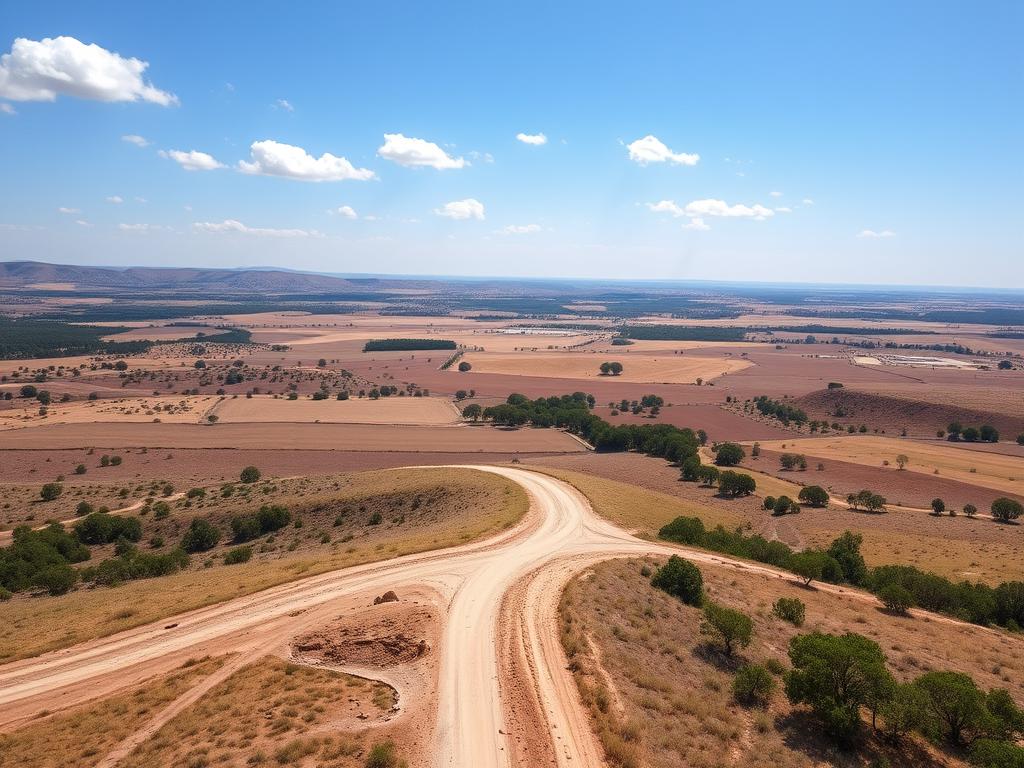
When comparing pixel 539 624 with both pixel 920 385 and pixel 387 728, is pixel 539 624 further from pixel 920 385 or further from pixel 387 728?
pixel 920 385

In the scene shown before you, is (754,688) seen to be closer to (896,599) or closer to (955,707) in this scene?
(955,707)

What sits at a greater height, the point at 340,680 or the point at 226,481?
the point at 340,680

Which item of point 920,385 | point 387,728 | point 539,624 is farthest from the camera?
point 920,385

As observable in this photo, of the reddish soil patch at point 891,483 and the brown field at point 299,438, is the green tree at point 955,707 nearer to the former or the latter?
the reddish soil patch at point 891,483

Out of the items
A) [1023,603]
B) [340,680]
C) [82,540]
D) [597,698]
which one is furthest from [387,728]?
[82,540]

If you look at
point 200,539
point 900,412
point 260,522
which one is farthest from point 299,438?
point 900,412

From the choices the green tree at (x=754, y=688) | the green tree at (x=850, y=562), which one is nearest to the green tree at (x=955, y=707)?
the green tree at (x=754, y=688)

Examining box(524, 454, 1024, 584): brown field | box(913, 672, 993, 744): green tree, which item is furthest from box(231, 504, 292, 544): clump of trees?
box(913, 672, 993, 744): green tree
